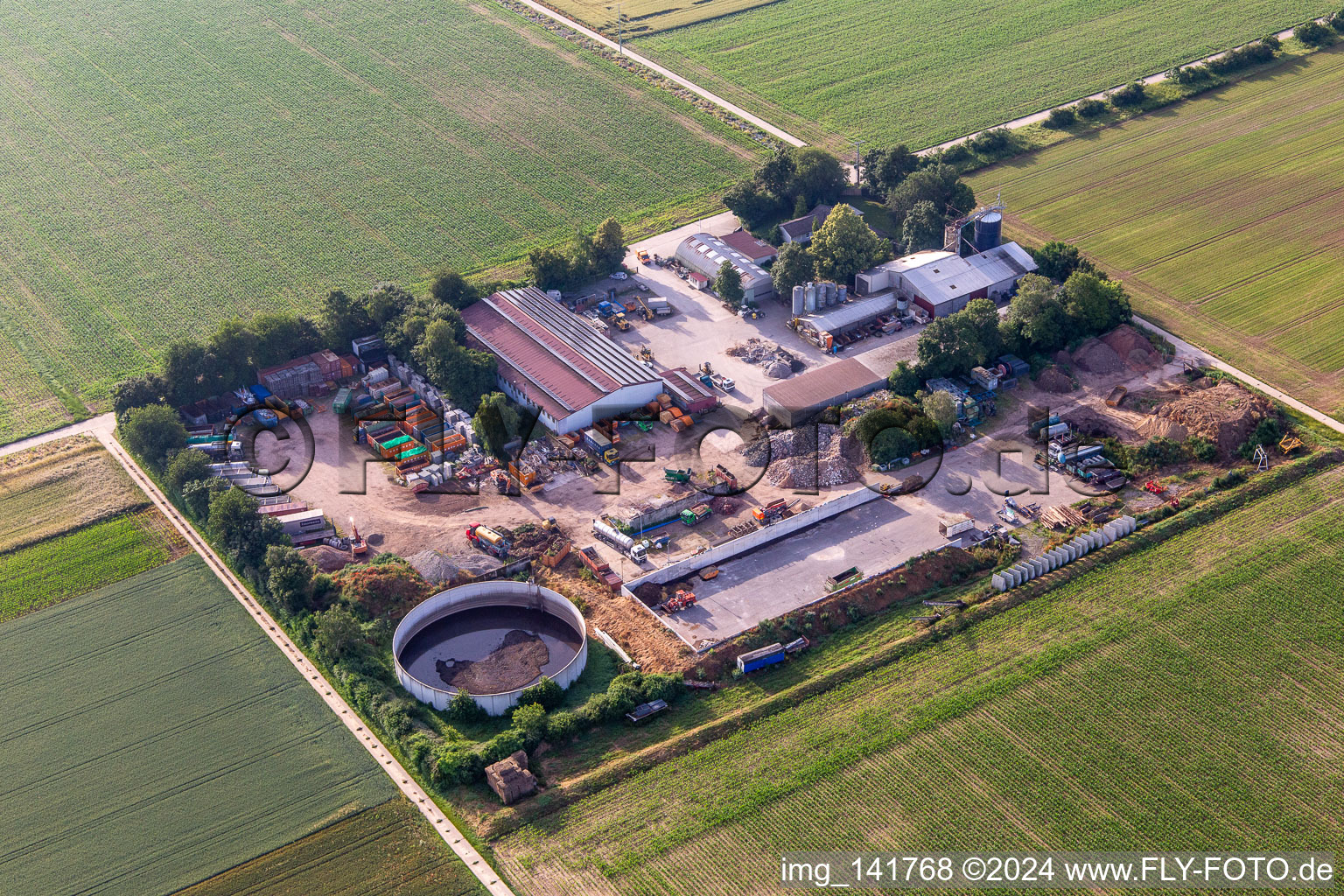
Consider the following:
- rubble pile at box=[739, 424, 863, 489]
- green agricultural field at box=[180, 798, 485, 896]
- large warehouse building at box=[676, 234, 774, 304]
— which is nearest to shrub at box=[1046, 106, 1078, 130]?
large warehouse building at box=[676, 234, 774, 304]

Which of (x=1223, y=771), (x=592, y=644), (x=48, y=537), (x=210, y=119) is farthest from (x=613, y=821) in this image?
(x=210, y=119)

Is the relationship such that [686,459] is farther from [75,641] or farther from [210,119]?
[210,119]

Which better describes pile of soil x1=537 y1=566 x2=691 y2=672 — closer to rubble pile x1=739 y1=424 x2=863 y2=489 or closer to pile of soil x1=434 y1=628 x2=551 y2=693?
pile of soil x1=434 y1=628 x2=551 y2=693

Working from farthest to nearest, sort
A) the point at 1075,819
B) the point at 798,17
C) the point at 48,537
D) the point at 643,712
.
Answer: the point at 798,17, the point at 48,537, the point at 643,712, the point at 1075,819

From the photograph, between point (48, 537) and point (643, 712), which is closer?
point (643, 712)

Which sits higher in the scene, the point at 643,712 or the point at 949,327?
the point at 949,327

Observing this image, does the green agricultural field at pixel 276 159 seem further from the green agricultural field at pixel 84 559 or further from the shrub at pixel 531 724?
the shrub at pixel 531 724
